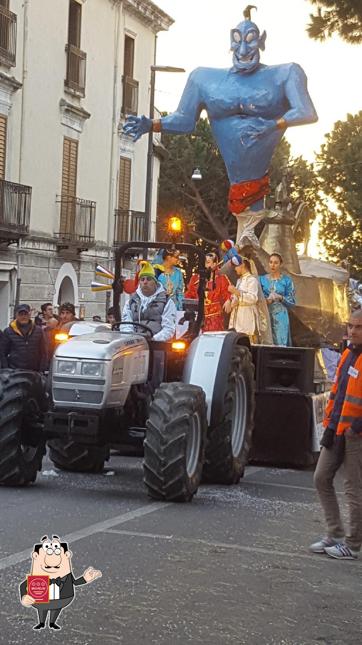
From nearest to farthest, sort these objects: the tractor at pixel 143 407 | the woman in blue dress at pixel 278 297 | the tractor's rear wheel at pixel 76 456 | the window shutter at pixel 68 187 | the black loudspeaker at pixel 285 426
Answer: the tractor at pixel 143 407 → the tractor's rear wheel at pixel 76 456 → the black loudspeaker at pixel 285 426 → the woman in blue dress at pixel 278 297 → the window shutter at pixel 68 187

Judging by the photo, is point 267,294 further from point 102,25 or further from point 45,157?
point 102,25

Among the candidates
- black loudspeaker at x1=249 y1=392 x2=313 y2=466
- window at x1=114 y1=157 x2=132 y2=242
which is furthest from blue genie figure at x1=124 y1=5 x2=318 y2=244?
window at x1=114 y1=157 x2=132 y2=242

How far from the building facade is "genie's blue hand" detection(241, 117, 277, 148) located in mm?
13318

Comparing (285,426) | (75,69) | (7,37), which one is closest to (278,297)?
(285,426)

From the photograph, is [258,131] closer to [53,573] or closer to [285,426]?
[285,426]

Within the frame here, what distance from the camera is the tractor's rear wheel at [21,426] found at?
1077cm

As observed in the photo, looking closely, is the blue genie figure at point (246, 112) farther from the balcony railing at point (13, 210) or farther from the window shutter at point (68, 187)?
the window shutter at point (68, 187)

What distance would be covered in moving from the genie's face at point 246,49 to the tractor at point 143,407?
498 cm

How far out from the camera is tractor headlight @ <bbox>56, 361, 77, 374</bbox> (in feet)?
35.0

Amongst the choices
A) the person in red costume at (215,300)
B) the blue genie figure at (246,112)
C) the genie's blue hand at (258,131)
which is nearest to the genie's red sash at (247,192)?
the blue genie figure at (246,112)

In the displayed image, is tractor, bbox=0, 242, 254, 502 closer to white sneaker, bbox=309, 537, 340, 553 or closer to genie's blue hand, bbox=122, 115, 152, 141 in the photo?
white sneaker, bbox=309, 537, 340, 553

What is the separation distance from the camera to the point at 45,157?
3231 centimetres

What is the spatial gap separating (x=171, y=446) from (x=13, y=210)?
2046 centimetres

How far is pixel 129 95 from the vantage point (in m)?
38.6
